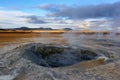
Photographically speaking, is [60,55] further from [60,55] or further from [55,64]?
[55,64]

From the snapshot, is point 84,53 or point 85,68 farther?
point 84,53

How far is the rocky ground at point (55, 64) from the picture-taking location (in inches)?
474

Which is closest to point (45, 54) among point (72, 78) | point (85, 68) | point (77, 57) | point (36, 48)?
point (36, 48)

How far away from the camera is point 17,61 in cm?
1460

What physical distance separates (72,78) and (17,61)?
14.2ft

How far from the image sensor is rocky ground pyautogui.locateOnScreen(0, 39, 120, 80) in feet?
39.5

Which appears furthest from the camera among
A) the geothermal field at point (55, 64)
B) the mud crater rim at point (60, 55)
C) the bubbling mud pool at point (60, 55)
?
the mud crater rim at point (60, 55)

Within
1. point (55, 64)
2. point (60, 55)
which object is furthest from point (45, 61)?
point (60, 55)

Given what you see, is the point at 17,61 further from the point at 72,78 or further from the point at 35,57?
the point at 72,78

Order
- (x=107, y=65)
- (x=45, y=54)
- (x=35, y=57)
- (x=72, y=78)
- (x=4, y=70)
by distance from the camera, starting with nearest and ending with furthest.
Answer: (x=72, y=78) → (x=4, y=70) → (x=107, y=65) → (x=35, y=57) → (x=45, y=54)

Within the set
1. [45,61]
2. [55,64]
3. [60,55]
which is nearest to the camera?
[45,61]

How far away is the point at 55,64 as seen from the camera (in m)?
16.9

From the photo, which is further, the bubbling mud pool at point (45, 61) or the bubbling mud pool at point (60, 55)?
the bubbling mud pool at point (60, 55)

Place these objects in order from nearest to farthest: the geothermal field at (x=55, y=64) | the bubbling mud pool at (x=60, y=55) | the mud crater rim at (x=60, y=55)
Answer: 1. the geothermal field at (x=55, y=64)
2. the bubbling mud pool at (x=60, y=55)
3. the mud crater rim at (x=60, y=55)
